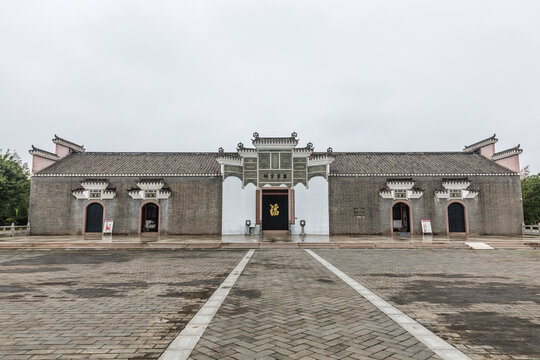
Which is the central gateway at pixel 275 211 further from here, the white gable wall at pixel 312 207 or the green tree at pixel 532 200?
the green tree at pixel 532 200

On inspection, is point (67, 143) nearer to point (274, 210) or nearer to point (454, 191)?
point (274, 210)

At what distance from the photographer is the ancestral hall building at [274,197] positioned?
2041cm

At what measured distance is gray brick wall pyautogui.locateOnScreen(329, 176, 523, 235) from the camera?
68.0 ft

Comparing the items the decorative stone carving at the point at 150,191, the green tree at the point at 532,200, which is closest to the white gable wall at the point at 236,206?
the decorative stone carving at the point at 150,191

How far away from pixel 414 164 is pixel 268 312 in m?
21.8

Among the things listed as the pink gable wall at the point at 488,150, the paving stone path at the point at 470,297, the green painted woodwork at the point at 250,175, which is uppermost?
the pink gable wall at the point at 488,150

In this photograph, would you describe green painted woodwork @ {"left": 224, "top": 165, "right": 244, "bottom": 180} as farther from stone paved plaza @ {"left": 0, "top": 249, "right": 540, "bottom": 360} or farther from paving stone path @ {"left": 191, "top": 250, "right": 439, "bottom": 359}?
paving stone path @ {"left": 191, "top": 250, "right": 439, "bottom": 359}

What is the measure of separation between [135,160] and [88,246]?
10935 mm

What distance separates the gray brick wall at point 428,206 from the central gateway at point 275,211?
3107 millimetres

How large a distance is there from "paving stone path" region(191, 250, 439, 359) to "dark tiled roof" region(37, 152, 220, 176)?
16.6 metres

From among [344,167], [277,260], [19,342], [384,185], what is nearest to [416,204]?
[384,185]

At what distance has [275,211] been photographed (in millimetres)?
21219

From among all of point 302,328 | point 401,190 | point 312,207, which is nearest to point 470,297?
point 302,328

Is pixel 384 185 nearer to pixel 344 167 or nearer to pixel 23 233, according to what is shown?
pixel 344 167
